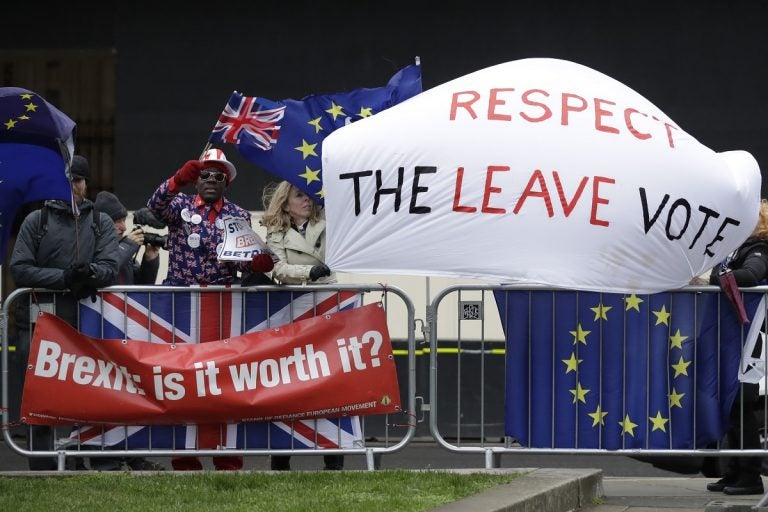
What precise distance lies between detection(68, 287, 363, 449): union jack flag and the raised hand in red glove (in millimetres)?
653

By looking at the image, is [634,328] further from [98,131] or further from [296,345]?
[98,131]

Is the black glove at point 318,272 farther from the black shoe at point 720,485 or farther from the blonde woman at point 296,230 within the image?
the black shoe at point 720,485

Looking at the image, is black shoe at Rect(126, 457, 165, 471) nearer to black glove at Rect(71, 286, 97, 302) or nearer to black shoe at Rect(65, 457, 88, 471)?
black shoe at Rect(65, 457, 88, 471)

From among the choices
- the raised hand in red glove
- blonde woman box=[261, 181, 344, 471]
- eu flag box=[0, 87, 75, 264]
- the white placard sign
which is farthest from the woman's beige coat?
eu flag box=[0, 87, 75, 264]

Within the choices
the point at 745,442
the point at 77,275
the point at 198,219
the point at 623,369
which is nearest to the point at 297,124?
the point at 198,219

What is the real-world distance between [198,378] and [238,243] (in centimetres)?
82

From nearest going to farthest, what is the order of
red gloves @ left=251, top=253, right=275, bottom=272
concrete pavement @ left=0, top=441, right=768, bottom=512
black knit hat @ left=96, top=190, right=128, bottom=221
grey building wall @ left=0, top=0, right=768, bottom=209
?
1. concrete pavement @ left=0, top=441, right=768, bottom=512
2. red gloves @ left=251, top=253, right=275, bottom=272
3. black knit hat @ left=96, top=190, right=128, bottom=221
4. grey building wall @ left=0, top=0, right=768, bottom=209

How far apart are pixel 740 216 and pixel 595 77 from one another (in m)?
1.08

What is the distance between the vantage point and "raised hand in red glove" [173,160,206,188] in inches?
385

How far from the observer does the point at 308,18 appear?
1530 centimetres

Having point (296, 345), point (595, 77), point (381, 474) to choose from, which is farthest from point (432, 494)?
point (595, 77)

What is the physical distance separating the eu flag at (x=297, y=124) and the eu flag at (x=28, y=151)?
0.90 meters

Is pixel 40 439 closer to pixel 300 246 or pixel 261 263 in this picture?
pixel 261 263

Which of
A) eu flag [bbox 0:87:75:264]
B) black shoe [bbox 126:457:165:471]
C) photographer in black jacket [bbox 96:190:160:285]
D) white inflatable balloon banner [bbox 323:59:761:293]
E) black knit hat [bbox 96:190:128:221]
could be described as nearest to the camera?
white inflatable balloon banner [bbox 323:59:761:293]
